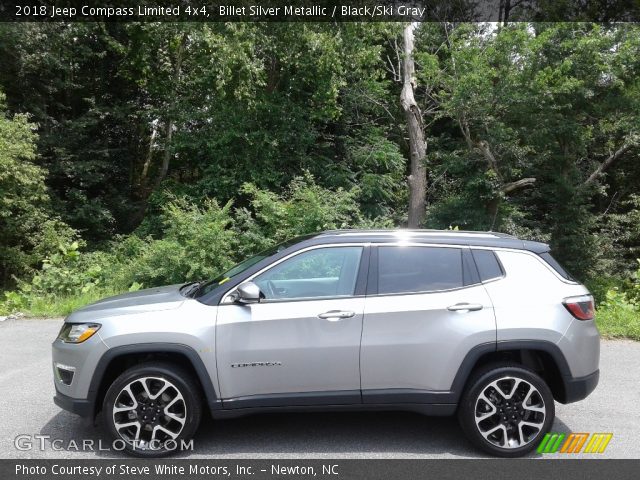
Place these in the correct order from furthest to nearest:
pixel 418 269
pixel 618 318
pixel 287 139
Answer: pixel 287 139
pixel 618 318
pixel 418 269

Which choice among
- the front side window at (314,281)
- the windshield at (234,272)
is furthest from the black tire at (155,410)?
the front side window at (314,281)

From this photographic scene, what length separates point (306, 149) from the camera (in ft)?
58.0

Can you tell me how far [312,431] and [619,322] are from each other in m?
5.45

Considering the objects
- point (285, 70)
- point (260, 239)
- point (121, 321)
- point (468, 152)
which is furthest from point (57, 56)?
Answer: point (121, 321)

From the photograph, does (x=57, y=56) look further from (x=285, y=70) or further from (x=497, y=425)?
(x=497, y=425)

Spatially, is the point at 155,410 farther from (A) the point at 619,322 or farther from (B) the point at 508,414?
(A) the point at 619,322

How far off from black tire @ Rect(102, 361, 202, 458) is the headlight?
1.33 ft

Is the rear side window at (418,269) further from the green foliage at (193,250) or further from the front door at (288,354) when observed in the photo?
the green foliage at (193,250)

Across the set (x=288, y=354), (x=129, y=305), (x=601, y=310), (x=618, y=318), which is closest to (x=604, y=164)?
(x=601, y=310)

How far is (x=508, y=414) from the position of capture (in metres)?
4.12

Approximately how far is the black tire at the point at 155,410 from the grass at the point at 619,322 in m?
6.01

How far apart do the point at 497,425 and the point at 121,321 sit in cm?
291

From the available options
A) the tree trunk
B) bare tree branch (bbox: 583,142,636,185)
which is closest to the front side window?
the tree trunk

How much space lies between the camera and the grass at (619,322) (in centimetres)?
758
